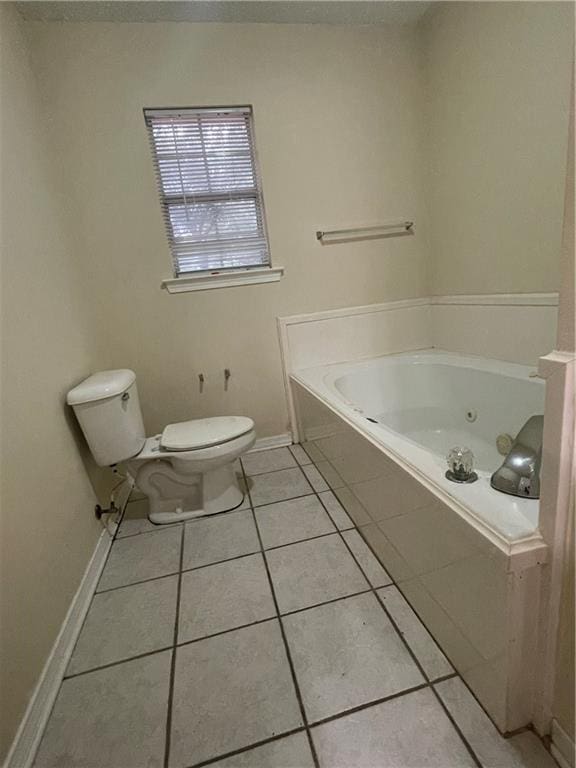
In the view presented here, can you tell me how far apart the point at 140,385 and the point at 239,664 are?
5.00 ft

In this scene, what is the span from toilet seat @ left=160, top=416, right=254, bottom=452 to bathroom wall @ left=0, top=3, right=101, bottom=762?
374 millimetres

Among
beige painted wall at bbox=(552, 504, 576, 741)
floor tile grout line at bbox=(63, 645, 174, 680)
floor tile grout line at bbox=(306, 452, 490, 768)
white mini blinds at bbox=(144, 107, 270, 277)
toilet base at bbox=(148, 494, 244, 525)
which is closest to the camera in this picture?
beige painted wall at bbox=(552, 504, 576, 741)

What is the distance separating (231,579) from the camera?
1.29 meters

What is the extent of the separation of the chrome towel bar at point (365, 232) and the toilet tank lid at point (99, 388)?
138 centimetres

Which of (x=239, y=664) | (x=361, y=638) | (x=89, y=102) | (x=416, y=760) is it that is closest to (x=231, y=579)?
(x=239, y=664)

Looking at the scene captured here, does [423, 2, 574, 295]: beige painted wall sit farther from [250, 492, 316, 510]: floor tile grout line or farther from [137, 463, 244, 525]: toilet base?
[137, 463, 244, 525]: toilet base

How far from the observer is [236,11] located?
1.75 metres

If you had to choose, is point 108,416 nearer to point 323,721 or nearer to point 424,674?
point 323,721

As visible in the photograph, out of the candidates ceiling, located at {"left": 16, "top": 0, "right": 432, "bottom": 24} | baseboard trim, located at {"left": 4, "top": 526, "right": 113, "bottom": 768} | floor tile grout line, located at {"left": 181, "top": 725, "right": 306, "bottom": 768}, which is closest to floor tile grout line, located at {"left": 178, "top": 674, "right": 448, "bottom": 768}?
floor tile grout line, located at {"left": 181, "top": 725, "right": 306, "bottom": 768}

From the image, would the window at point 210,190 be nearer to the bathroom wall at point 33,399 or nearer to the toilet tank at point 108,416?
the bathroom wall at point 33,399

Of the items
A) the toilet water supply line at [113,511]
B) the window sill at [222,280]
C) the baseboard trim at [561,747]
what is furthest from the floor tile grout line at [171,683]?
the window sill at [222,280]

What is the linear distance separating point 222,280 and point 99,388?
37.8 inches

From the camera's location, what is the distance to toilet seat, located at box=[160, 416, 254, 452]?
1566 mm

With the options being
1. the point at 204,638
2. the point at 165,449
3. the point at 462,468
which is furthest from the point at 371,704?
the point at 165,449
